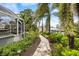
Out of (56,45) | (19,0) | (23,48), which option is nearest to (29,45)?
(23,48)

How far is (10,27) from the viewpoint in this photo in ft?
15.5

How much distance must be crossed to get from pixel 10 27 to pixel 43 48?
65cm

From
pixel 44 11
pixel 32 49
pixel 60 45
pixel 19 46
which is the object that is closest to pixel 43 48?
pixel 32 49

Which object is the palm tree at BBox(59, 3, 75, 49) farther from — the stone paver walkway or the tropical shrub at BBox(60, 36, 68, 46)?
the stone paver walkway

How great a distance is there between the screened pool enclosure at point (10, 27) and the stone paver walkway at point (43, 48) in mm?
328

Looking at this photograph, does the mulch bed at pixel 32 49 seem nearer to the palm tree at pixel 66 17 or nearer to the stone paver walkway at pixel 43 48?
the stone paver walkway at pixel 43 48

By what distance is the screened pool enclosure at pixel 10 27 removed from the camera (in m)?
4.62

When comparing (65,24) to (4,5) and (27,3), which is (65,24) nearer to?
(27,3)

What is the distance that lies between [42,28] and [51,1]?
1.53 ft

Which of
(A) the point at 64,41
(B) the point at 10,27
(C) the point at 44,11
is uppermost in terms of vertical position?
(C) the point at 44,11

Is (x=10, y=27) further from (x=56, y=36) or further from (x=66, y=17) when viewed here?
(x=66, y=17)

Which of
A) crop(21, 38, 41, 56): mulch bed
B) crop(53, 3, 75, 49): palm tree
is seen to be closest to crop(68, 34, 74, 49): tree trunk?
crop(53, 3, 75, 49): palm tree

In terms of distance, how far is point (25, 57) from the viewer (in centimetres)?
464

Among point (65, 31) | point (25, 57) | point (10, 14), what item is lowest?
point (25, 57)
